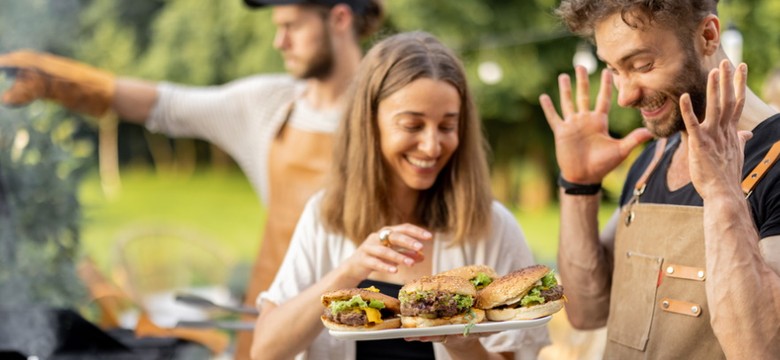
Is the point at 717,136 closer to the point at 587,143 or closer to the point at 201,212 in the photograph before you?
the point at 587,143

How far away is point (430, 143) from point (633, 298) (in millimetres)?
617

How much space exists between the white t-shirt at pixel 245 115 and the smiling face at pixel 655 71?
1773 millimetres

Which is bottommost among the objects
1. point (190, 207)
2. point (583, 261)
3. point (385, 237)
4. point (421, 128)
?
point (190, 207)

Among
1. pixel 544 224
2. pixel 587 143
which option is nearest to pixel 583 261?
pixel 587 143

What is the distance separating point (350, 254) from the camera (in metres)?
2.64

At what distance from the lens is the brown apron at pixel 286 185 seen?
378 centimetres

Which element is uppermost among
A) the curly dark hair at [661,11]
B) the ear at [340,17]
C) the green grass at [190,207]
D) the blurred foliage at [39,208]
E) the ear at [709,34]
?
the ear at [340,17]

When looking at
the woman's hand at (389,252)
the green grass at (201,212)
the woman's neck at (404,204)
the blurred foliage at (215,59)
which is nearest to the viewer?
the woman's hand at (389,252)

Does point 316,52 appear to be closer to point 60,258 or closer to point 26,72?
point 26,72

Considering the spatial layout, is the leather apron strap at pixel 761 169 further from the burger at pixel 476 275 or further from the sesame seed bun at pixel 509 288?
the burger at pixel 476 275

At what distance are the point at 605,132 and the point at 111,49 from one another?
59.7 feet

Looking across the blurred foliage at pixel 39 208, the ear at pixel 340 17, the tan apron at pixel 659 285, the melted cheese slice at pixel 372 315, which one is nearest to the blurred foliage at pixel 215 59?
the blurred foliage at pixel 39 208

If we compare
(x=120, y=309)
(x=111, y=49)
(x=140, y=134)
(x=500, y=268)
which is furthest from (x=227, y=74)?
(x=500, y=268)

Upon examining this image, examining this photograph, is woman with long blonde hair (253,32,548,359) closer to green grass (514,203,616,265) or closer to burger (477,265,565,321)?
burger (477,265,565,321)
